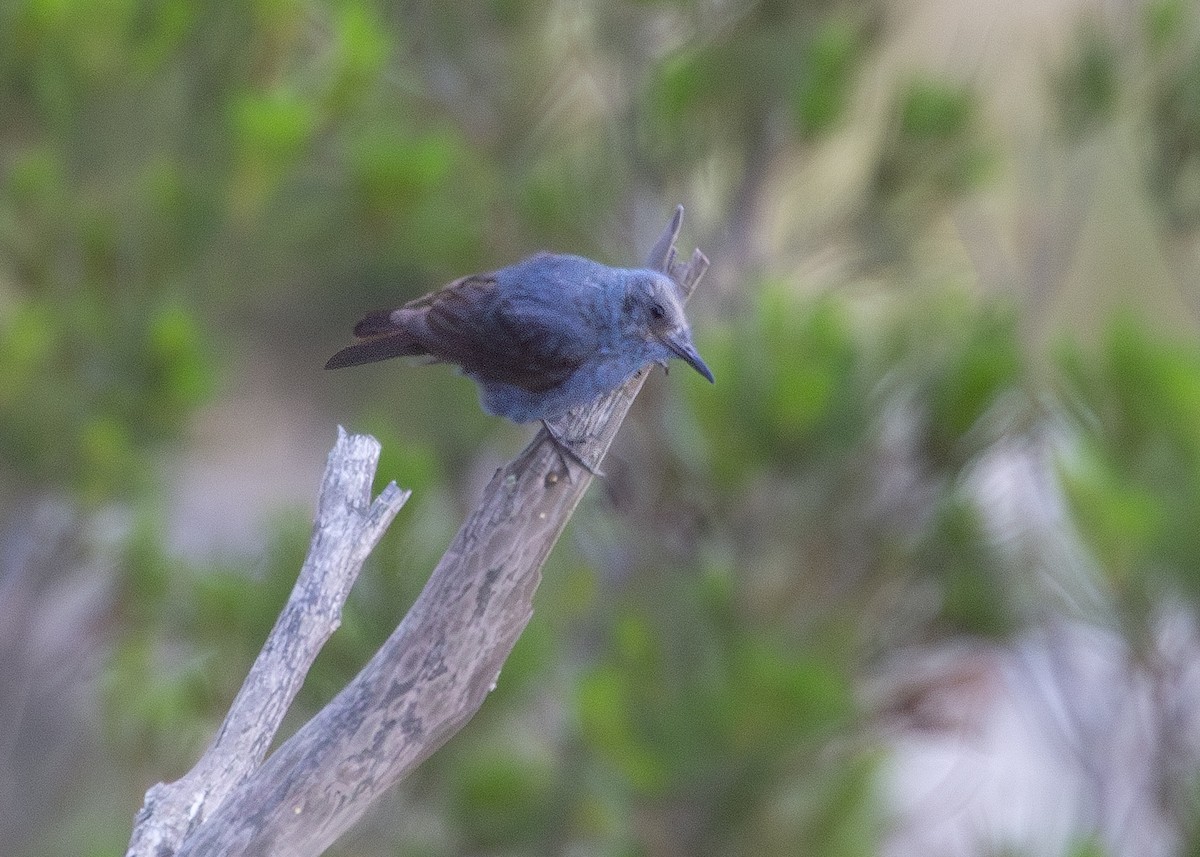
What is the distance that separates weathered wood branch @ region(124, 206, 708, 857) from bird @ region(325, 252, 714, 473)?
0.20 m

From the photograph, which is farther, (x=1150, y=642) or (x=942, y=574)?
(x=942, y=574)

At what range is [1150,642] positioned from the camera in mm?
1891

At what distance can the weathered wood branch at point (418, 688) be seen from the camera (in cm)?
103

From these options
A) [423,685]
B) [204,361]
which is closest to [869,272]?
[204,361]

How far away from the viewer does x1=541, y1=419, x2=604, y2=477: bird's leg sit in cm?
125

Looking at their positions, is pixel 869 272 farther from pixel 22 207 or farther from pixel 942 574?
pixel 22 207

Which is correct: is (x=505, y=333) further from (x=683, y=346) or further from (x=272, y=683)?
(x=272, y=683)

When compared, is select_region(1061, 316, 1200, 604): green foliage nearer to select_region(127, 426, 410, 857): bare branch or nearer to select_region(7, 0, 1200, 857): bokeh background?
select_region(7, 0, 1200, 857): bokeh background

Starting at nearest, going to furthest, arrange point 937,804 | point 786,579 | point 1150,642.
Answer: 1. point 1150,642
2. point 786,579
3. point 937,804

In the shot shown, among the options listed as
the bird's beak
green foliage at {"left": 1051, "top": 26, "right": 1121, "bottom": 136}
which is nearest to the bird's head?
the bird's beak

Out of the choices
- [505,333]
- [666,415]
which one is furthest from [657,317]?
[666,415]

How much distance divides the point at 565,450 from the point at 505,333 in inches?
11.5

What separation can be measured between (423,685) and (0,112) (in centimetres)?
158

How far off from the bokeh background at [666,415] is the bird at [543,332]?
0.32 m
